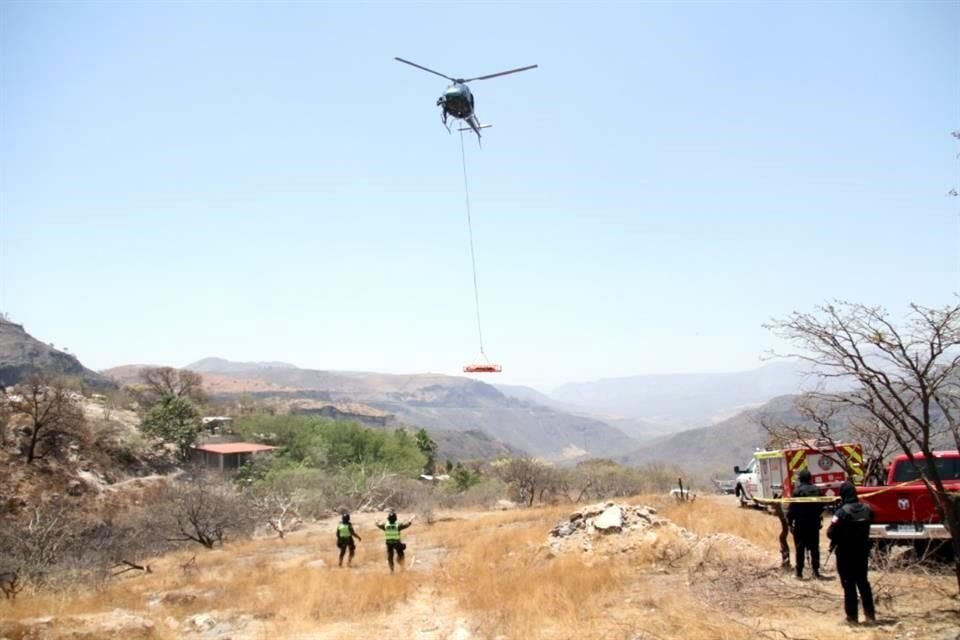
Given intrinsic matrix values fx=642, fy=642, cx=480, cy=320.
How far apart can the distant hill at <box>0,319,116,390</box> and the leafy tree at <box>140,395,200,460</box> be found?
51.9 meters

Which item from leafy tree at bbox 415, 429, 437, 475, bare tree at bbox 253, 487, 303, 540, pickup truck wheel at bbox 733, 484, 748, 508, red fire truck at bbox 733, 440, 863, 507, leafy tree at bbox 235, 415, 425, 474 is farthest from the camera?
leafy tree at bbox 415, 429, 437, 475

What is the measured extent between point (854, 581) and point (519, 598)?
5.49 metres

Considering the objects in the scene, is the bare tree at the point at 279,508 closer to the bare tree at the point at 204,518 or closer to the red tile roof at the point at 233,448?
the bare tree at the point at 204,518

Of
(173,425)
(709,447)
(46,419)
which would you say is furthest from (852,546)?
(709,447)

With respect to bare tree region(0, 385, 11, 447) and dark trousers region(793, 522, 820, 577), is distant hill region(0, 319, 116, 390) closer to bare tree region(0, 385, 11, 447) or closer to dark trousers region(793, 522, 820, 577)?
bare tree region(0, 385, 11, 447)

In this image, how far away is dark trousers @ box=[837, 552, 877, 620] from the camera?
743 cm

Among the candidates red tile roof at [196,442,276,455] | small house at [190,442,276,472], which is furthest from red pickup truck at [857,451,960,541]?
red tile roof at [196,442,276,455]

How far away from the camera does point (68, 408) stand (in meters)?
42.7

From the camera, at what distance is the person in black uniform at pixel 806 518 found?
31.6ft

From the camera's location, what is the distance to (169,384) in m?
70.7

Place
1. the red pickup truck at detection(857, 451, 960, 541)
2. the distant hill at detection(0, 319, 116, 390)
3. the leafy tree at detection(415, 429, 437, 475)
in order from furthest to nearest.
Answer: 1. the distant hill at detection(0, 319, 116, 390)
2. the leafy tree at detection(415, 429, 437, 475)
3. the red pickup truck at detection(857, 451, 960, 541)

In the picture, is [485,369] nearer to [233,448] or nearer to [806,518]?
[806,518]

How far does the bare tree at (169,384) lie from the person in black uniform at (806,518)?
70263mm

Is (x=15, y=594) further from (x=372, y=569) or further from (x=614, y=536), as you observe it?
(x=614, y=536)
